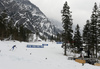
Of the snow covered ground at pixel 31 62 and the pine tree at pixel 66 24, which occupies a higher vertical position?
the pine tree at pixel 66 24

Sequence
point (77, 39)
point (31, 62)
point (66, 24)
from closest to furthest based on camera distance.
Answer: point (31, 62) → point (66, 24) → point (77, 39)

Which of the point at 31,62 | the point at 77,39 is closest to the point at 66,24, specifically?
the point at 77,39

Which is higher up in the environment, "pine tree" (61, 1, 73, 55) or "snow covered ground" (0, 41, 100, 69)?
"pine tree" (61, 1, 73, 55)

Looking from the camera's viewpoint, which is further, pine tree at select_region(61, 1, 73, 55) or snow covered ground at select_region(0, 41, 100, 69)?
pine tree at select_region(61, 1, 73, 55)

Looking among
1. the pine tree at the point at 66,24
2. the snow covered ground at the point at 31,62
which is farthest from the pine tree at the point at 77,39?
the snow covered ground at the point at 31,62

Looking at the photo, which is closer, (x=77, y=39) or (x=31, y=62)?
(x=31, y=62)

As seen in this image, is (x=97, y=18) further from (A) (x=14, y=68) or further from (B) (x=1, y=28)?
(B) (x=1, y=28)

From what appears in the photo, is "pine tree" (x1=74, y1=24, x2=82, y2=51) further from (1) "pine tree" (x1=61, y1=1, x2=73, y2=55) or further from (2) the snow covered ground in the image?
(2) the snow covered ground

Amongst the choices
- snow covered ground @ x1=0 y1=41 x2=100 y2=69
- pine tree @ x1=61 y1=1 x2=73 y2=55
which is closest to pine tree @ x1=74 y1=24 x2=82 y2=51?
pine tree @ x1=61 y1=1 x2=73 y2=55

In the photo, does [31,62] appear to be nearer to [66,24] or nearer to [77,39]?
[66,24]

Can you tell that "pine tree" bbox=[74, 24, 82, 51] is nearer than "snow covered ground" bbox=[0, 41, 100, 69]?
No

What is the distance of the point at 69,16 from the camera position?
2756 cm

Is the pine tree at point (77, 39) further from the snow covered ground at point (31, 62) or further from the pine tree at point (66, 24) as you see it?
the snow covered ground at point (31, 62)

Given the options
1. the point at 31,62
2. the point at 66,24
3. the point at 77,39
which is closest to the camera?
the point at 31,62
